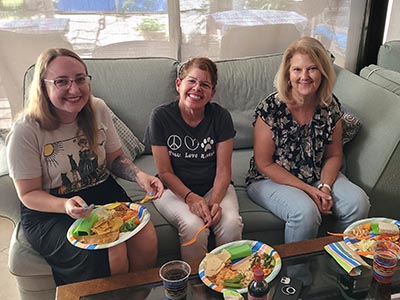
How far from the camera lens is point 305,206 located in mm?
1752

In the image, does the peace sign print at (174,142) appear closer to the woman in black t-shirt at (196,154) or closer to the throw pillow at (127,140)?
the woman in black t-shirt at (196,154)

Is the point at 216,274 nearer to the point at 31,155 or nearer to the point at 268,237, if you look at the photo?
the point at 268,237

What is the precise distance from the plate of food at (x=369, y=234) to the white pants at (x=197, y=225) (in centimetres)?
42

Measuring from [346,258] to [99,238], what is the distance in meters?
0.81

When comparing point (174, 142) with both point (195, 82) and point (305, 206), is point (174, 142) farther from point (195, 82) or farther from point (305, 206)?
point (305, 206)

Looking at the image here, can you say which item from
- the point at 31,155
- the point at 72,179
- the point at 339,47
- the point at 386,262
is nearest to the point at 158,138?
the point at 72,179

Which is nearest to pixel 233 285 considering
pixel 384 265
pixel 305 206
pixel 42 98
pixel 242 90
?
pixel 384 265

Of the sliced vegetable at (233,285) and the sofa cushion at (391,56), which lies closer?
the sliced vegetable at (233,285)

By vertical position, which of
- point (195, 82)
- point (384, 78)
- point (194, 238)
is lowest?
point (194, 238)

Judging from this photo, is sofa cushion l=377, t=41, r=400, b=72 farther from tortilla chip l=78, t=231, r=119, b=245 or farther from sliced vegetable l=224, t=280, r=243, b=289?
tortilla chip l=78, t=231, r=119, b=245

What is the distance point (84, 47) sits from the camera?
257 cm

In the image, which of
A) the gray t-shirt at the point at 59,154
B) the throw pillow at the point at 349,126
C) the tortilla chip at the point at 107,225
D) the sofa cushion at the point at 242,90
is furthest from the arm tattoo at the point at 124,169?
the throw pillow at the point at 349,126

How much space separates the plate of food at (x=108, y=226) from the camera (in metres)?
1.44

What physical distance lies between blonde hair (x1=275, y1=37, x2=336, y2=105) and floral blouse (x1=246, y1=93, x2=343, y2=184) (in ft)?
0.14
